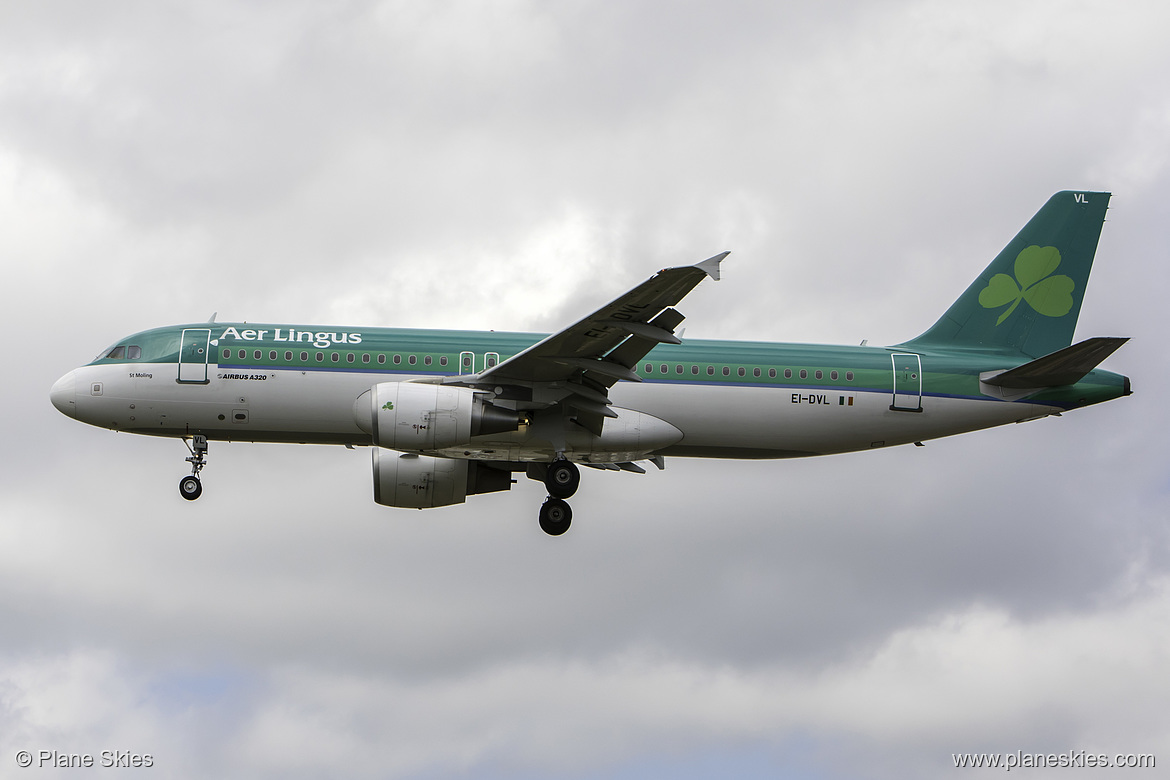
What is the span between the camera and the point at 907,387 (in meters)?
34.8

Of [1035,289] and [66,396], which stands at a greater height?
[1035,289]

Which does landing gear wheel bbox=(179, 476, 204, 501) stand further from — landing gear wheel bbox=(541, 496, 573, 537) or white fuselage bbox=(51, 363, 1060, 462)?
landing gear wheel bbox=(541, 496, 573, 537)

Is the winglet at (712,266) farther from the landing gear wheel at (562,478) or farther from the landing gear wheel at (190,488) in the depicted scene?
the landing gear wheel at (190,488)

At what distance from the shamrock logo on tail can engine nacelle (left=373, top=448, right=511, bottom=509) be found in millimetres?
15257

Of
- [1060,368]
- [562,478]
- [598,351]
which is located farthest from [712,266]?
[1060,368]

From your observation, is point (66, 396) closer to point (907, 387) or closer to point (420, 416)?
point (420, 416)

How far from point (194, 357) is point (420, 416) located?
23.0 feet

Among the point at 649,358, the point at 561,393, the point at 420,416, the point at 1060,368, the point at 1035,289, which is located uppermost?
the point at 1035,289

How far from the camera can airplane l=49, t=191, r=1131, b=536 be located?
3228 cm

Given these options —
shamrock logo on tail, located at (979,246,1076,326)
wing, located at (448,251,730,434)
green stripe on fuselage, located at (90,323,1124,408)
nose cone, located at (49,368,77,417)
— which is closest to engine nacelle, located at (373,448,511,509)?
green stripe on fuselage, located at (90,323,1124,408)

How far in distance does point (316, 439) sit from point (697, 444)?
9.78m

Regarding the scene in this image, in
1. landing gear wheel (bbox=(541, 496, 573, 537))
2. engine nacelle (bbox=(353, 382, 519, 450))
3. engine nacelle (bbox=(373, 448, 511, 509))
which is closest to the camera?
engine nacelle (bbox=(353, 382, 519, 450))

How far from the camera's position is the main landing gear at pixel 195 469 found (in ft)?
113

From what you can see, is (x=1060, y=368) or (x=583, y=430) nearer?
(x=583, y=430)
